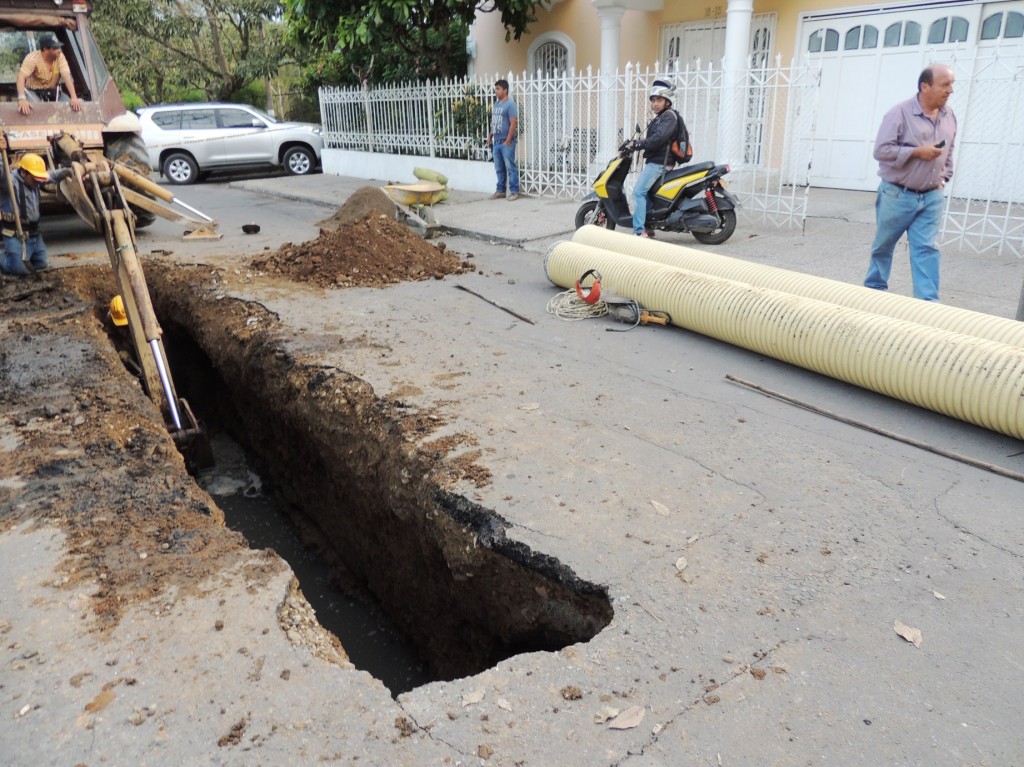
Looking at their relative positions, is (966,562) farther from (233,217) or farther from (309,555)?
(233,217)

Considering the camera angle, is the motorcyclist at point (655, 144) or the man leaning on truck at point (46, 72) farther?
the man leaning on truck at point (46, 72)

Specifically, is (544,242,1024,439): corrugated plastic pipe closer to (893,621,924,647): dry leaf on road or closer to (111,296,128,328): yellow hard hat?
(893,621,924,647): dry leaf on road

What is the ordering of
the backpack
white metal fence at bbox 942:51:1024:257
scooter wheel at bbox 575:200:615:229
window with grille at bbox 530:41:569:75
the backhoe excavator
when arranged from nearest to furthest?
1. the backhoe excavator
2. white metal fence at bbox 942:51:1024:257
3. the backpack
4. scooter wheel at bbox 575:200:615:229
5. window with grille at bbox 530:41:569:75

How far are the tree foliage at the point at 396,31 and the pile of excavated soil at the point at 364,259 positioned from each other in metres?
6.39

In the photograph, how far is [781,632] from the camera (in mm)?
2639

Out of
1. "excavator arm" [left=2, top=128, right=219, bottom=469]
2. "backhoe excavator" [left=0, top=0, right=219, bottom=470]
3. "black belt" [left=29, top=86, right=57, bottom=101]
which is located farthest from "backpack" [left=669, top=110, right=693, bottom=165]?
"black belt" [left=29, top=86, right=57, bottom=101]

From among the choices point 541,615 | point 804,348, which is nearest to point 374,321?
point 804,348

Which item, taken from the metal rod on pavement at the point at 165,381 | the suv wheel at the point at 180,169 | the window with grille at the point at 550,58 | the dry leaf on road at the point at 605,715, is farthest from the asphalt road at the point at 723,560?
the suv wheel at the point at 180,169

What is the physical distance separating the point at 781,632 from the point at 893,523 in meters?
1.00

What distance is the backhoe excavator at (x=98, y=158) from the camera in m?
4.79

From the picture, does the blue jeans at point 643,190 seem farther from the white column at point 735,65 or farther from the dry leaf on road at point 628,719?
the dry leaf on road at point 628,719

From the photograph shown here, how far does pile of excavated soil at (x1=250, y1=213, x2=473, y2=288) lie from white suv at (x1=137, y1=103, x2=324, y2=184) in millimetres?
10471

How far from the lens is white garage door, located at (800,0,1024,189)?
31.7 ft

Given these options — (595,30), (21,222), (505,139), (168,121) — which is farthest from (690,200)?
(168,121)
